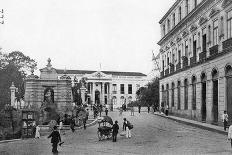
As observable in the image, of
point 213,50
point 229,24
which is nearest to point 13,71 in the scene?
point 213,50

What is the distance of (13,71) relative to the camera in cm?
6347

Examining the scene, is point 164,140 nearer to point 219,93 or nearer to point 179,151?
point 179,151

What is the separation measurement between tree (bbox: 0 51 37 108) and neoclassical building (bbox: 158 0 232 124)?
23.7 m

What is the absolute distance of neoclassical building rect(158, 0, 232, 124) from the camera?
2609 cm

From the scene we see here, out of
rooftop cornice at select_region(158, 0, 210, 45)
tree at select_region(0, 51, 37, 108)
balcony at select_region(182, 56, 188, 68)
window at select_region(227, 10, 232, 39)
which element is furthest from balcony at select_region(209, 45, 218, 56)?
tree at select_region(0, 51, 37, 108)

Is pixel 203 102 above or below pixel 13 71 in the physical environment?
below

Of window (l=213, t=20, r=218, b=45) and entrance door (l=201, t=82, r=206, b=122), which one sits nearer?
window (l=213, t=20, r=218, b=45)

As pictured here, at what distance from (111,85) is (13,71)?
5645 cm

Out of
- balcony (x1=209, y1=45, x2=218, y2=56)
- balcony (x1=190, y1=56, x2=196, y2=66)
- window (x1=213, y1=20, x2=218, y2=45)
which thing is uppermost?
window (x1=213, y1=20, x2=218, y2=45)

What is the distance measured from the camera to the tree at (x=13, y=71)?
57312 millimetres

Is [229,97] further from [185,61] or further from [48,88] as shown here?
[48,88]

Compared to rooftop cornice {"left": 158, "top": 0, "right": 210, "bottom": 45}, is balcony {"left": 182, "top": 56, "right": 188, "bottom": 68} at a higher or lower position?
lower

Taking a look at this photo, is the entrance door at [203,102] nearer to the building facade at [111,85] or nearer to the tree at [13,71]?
the tree at [13,71]

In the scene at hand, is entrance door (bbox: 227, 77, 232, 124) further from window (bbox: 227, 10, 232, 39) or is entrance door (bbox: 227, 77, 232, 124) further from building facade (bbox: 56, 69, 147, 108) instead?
building facade (bbox: 56, 69, 147, 108)
